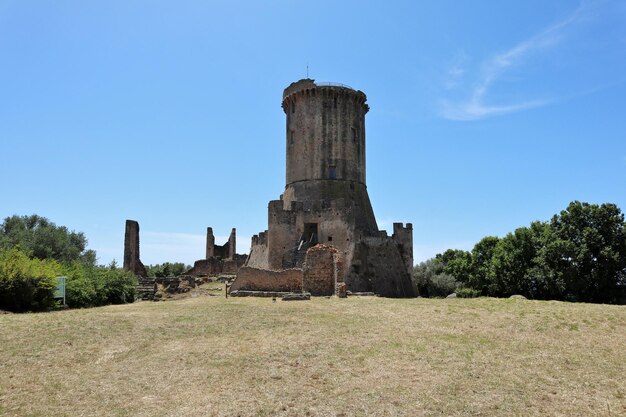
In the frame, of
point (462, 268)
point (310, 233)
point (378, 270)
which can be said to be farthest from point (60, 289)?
point (462, 268)

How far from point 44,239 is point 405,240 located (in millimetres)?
26948

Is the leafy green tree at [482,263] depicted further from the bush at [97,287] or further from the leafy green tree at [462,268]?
the bush at [97,287]

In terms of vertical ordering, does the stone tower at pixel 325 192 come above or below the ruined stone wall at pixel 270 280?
above

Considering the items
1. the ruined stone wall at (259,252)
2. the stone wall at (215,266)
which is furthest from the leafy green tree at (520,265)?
the stone wall at (215,266)

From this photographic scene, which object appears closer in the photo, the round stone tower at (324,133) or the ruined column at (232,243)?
the round stone tower at (324,133)

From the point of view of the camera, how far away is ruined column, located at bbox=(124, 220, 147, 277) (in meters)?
41.9

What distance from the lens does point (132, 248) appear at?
1670 inches

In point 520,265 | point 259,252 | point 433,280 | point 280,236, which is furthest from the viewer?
point 433,280

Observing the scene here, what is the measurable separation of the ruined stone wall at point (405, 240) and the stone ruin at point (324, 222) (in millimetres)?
71

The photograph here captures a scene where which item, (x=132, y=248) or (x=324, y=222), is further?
(x=132, y=248)

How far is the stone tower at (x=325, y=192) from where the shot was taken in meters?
33.5

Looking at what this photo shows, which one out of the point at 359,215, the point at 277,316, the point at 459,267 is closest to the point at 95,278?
the point at 277,316

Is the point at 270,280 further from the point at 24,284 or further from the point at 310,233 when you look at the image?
the point at 24,284

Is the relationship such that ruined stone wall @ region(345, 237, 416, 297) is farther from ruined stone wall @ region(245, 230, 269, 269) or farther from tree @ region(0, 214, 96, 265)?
tree @ region(0, 214, 96, 265)
